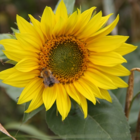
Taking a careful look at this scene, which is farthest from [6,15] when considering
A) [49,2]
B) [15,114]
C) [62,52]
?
[62,52]

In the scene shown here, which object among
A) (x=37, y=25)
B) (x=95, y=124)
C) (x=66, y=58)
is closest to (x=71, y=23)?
(x=37, y=25)

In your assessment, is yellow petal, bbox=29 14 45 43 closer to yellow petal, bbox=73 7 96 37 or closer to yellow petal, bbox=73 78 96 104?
yellow petal, bbox=73 7 96 37

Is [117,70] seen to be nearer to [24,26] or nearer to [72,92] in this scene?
[72,92]

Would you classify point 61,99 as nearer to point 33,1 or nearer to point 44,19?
point 44,19

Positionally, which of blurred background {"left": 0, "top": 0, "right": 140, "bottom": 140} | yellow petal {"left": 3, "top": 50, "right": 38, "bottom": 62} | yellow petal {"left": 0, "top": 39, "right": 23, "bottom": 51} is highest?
yellow petal {"left": 0, "top": 39, "right": 23, "bottom": 51}

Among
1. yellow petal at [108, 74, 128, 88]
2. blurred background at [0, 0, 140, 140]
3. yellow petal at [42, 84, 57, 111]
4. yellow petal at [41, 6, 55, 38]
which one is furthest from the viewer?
blurred background at [0, 0, 140, 140]

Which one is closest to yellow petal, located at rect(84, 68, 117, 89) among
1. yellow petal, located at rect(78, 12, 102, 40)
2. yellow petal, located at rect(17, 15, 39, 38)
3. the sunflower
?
the sunflower
